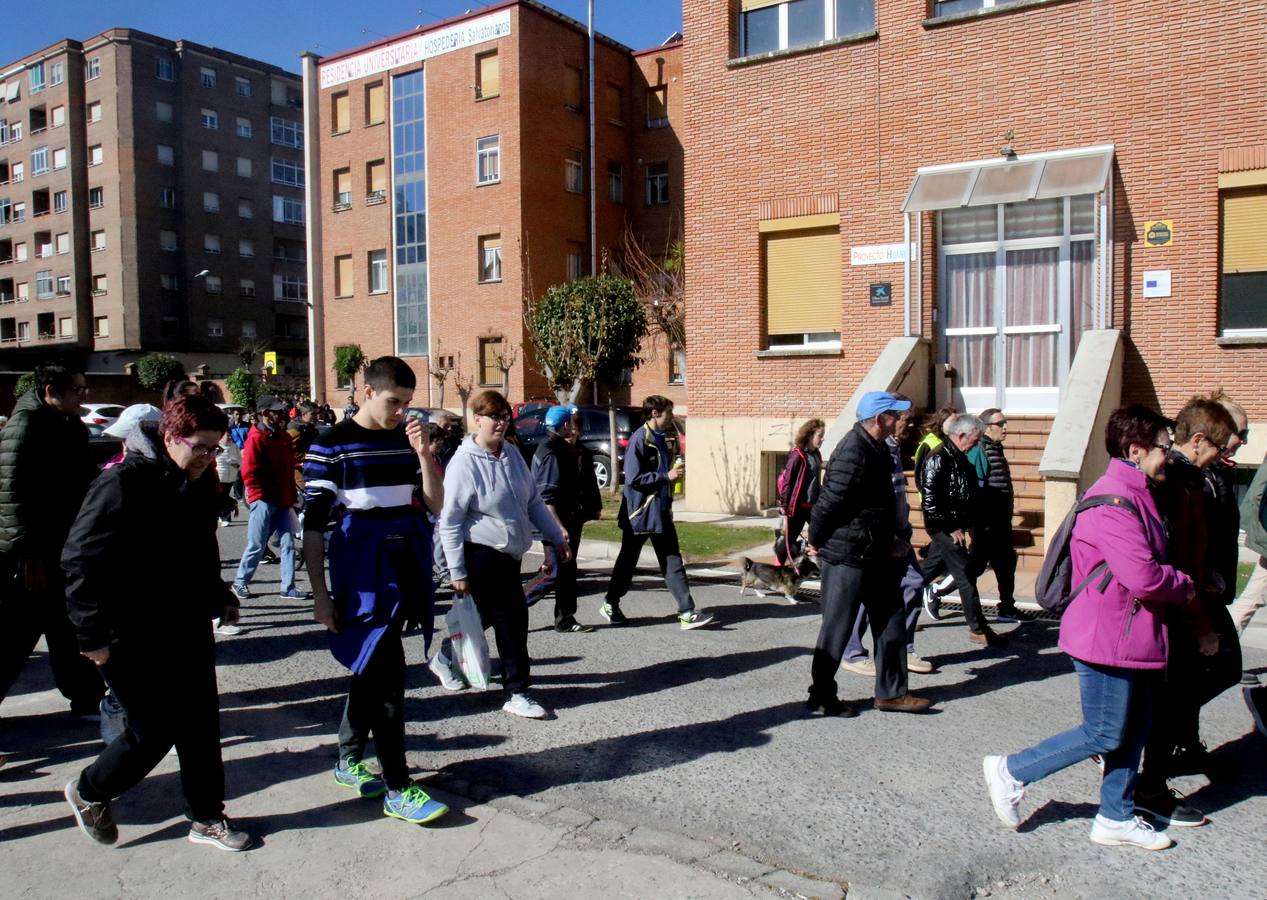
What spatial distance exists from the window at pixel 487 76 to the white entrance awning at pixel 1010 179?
21.4 metres

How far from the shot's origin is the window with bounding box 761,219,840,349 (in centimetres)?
1491

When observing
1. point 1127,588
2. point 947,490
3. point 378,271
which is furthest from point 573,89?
point 1127,588

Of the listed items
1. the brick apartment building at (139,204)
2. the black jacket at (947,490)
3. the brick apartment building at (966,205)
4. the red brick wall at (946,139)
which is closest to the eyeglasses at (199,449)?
the black jacket at (947,490)

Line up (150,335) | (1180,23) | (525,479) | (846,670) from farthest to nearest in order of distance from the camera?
(150,335), (1180,23), (846,670), (525,479)

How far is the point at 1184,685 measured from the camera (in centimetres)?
460

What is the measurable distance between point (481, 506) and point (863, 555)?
2112mm

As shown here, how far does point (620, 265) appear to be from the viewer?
34469 millimetres

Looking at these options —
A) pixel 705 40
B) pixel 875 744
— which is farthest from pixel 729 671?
pixel 705 40

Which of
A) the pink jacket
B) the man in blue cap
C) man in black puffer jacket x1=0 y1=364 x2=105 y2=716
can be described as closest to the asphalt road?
the man in blue cap

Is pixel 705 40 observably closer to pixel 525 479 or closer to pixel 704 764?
pixel 525 479

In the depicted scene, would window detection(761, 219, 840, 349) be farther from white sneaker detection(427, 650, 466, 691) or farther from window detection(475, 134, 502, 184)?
window detection(475, 134, 502, 184)

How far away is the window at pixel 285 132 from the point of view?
59406 mm

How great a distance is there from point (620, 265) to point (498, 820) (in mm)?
31049

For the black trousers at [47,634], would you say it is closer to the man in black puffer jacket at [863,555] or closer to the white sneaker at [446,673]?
the white sneaker at [446,673]
